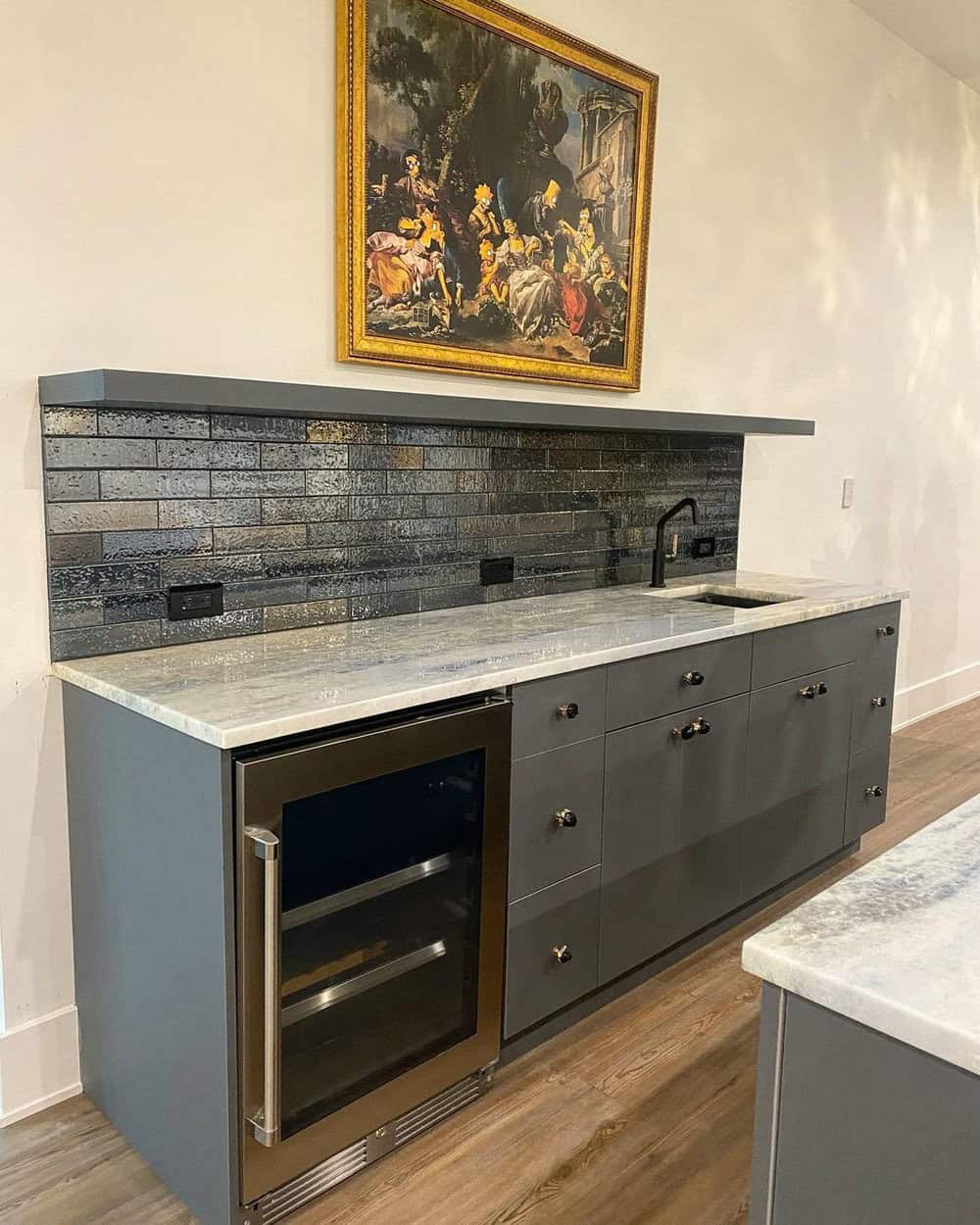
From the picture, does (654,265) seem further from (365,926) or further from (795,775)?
(365,926)

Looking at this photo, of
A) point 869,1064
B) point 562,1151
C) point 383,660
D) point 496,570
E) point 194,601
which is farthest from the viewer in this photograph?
point 496,570

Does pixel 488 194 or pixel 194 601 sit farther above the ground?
pixel 488 194

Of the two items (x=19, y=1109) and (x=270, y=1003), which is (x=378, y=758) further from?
(x=19, y=1109)

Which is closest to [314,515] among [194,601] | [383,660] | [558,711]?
[194,601]

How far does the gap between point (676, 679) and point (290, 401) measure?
3.56 ft

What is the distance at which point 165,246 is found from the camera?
201 cm

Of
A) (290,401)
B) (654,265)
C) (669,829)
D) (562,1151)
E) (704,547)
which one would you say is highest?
(654,265)

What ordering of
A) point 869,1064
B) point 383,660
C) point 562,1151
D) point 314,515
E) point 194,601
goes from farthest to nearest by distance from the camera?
point 314,515, point 194,601, point 383,660, point 562,1151, point 869,1064

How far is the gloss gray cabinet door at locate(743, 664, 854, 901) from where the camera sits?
8.90 feet

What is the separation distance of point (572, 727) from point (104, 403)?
3.69 ft

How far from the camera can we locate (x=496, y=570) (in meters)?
2.79

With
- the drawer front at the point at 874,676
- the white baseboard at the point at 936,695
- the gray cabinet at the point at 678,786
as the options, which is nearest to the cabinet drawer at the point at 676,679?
the gray cabinet at the point at 678,786

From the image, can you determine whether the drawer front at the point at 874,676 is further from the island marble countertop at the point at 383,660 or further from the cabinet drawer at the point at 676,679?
the cabinet drawer at the point at 676,679

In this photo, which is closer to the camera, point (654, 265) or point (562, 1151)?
point (562, 1151)
